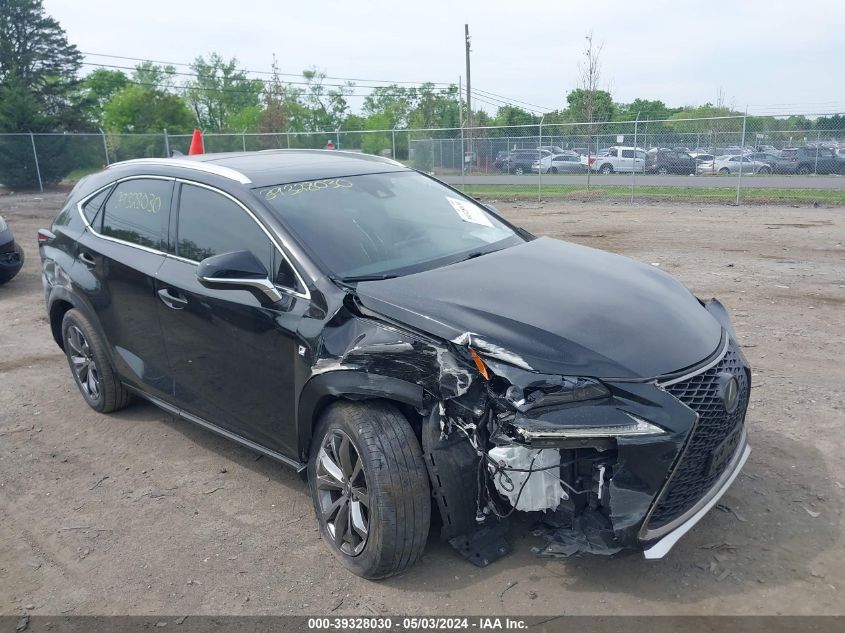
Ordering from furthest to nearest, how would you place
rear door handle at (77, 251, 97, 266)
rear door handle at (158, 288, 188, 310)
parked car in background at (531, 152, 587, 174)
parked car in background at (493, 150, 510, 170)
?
parked car in background at (493, 150, 510, 170)
parked car in background at (531, 152, 587, 174)
rear door handle at (77, 251, 97, 266)
rear door handle at (158, 288, 188, 310)

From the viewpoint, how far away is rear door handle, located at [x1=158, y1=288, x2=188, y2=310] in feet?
13.6

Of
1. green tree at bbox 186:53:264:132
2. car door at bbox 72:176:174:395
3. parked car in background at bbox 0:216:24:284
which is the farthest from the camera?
green tree at bbox 186:53:264:132

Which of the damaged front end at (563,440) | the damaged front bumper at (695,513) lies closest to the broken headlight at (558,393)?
the damaged front end at (563,440)

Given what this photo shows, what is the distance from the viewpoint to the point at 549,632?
115 inches

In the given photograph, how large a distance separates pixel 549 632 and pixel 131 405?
12.3ft

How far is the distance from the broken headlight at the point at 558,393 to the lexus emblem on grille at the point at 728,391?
1.93 ft

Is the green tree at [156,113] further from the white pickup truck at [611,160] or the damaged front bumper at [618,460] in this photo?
the damaged front bumper at [618,460]

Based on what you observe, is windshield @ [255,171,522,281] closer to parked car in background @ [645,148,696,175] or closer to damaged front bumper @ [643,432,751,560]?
damaged front bumper @ [643,432,751,560]

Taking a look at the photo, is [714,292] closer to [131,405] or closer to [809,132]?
[131,405]

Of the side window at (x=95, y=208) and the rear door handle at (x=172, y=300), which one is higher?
the side window at (x=95, y=208)

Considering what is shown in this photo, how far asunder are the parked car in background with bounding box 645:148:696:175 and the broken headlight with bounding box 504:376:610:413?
1976cm

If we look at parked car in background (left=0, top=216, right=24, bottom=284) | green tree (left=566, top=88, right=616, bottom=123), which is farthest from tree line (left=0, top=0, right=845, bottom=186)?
parked car in background (left=0, top=216, right=24, bottom=284)

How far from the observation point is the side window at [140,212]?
4520 mm

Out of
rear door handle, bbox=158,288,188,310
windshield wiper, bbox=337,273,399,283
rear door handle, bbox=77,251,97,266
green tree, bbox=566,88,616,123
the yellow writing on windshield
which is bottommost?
rear door handle, bbox=158,288,188,310
